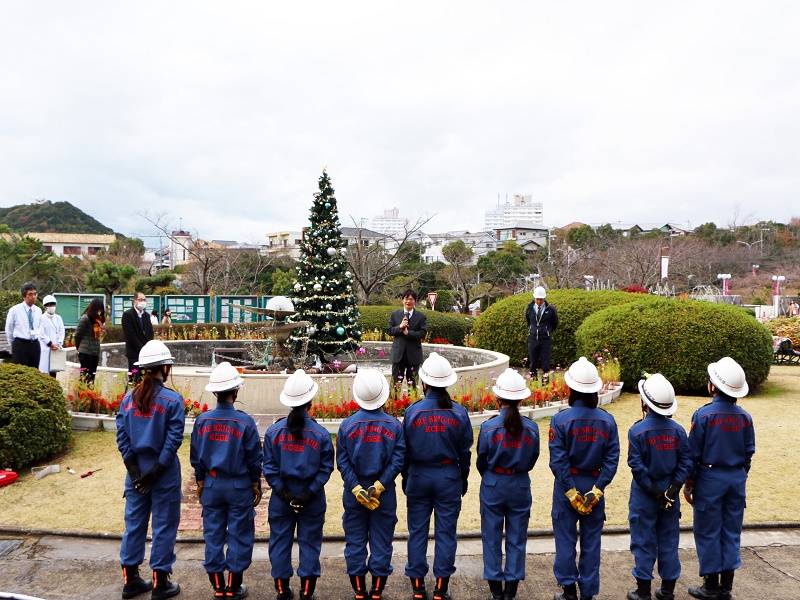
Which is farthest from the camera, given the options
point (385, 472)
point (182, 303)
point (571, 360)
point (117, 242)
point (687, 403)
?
point (117, 242)

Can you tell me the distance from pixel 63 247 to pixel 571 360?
56453 millimetres

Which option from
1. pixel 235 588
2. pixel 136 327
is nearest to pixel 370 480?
pixel 235 588

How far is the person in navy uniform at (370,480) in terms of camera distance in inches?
153

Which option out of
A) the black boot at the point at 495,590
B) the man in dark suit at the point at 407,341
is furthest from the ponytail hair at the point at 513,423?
the man in dark suit at the point at 407,341

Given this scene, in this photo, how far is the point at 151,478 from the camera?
3.95 meters

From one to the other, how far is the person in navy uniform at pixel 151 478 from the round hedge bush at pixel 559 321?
384 inches

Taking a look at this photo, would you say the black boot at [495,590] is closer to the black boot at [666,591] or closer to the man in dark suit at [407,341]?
the black boot at [666,591]

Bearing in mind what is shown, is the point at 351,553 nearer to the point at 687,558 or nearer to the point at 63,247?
the point at 687,558

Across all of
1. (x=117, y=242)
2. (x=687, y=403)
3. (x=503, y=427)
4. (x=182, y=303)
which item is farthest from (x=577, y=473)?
(x=117, y=242)

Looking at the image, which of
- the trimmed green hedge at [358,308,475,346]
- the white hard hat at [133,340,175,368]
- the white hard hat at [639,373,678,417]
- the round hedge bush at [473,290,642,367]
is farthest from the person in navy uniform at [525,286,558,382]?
the trimmed green hedge at [358,308,475,346]

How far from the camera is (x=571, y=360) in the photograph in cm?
1288

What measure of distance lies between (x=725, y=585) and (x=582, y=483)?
1154 millimetres

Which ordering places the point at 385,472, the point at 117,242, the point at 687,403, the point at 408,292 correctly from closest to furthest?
the point at 385,472, the point at 408,292, the point at 687,403, the point at 117,242

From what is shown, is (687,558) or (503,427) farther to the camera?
(687,558)
